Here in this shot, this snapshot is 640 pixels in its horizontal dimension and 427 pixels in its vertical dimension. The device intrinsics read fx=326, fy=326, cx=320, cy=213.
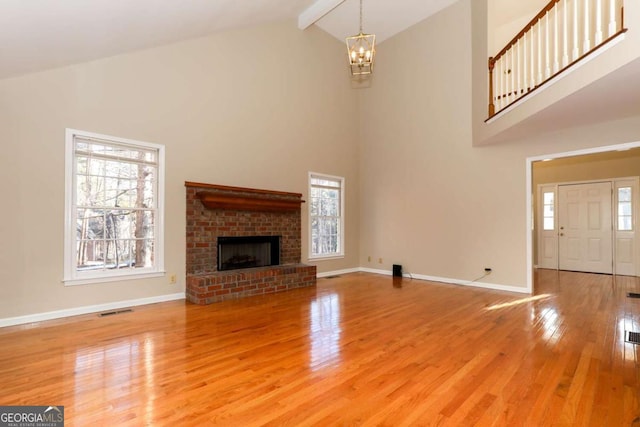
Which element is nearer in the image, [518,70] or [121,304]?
[121,304]

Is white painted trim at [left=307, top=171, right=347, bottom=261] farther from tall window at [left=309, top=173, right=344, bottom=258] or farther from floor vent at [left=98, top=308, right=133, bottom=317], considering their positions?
floor vent at [left=98, top=308, right=133, bottom=317]

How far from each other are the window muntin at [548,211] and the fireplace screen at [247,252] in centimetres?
631

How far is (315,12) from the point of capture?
5.72 meters

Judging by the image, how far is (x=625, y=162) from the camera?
654 cm

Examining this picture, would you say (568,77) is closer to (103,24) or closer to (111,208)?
(103,24)

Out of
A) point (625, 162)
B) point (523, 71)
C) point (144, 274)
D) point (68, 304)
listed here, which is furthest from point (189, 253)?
point (625, 162)

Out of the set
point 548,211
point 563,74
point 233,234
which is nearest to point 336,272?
point 233,234

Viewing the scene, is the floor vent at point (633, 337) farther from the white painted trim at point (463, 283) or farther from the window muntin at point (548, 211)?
the window muntin at point (548, 211)

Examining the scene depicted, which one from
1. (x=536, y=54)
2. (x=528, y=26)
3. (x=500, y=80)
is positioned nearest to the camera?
(x=528, y=26)

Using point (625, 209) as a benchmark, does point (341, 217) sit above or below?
below

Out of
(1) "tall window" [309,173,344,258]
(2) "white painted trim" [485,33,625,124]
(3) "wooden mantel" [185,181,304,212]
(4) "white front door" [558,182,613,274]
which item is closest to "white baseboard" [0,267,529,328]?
(1) "tall window" [309,173,344,258]

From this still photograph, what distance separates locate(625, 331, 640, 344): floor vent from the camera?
2.94 metres

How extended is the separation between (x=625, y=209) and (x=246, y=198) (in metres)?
7.42

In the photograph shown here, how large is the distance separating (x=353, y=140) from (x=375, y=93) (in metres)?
1.10
